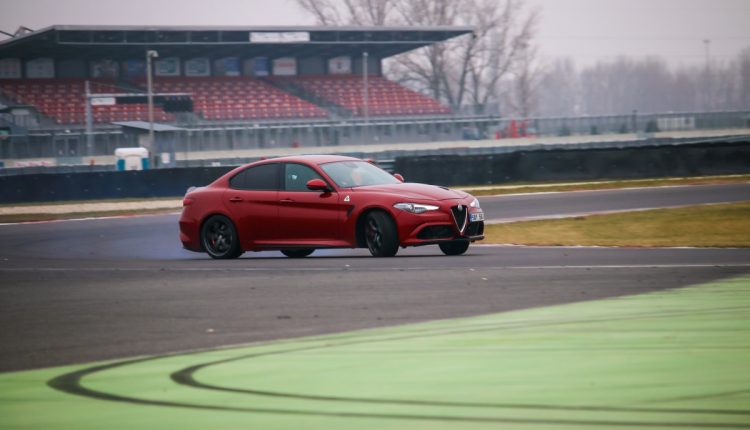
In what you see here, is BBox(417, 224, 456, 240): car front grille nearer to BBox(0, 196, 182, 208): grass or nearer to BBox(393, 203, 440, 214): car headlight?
BBox(393, 203, 440, 214): car headlight

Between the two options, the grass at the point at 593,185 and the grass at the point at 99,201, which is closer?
the grass at the point at 593,185

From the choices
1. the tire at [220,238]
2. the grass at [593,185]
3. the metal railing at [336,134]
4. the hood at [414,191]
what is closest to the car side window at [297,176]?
the hood at [414,191]

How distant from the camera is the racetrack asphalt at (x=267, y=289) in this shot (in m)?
7.50

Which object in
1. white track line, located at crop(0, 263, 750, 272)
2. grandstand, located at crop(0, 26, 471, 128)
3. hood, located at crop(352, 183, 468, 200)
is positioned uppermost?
grandstand, located at crop(0, 26, 471, 128)

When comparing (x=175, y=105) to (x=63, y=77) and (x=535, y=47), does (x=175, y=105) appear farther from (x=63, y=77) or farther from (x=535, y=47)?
(x=535, y=47)

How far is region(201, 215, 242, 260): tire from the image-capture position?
14.6 m

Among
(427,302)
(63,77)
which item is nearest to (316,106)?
(63,77)

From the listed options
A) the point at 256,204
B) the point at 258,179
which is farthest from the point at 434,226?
the point at 258,179

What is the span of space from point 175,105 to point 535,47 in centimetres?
4644

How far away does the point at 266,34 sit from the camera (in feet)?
211

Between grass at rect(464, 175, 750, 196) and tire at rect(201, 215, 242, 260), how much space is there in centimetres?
1585

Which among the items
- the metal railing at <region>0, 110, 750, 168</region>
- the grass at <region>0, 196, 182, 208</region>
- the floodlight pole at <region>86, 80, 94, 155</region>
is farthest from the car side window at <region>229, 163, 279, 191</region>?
the floodlight pole at <region>86, 80, 94, 155</region>

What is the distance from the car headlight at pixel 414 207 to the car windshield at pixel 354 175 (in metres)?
0.90

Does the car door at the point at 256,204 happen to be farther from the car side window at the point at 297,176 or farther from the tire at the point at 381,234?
the tire at the point at 381,234
